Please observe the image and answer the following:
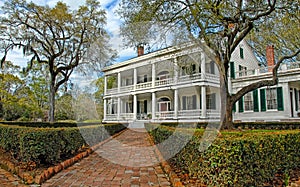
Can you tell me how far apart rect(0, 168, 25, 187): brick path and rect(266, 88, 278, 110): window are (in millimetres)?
15159

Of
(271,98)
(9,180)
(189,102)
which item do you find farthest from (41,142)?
(189,102)

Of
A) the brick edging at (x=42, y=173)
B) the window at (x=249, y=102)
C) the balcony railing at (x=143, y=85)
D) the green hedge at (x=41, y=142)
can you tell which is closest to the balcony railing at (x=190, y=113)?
the window at (x=249, y=102)

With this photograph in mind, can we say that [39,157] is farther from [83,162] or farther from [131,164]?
[131,164]

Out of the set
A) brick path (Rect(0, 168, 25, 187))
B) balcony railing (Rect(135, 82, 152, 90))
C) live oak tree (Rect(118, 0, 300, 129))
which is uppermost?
live oak tree (Rect(118, 0, 300, 129))

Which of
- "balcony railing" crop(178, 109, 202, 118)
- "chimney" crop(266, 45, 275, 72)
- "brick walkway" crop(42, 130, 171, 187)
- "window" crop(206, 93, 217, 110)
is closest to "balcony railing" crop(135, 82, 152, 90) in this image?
"balcony railing" crop(178, 109, 202, 118)

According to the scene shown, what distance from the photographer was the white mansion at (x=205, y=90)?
48.1ft

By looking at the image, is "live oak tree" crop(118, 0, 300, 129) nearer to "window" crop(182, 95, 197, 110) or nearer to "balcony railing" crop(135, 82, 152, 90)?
"window" crop(182, 95, 197, 110)

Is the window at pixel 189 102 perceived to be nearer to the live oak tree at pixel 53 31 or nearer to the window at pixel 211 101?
the window at pixel 211 101

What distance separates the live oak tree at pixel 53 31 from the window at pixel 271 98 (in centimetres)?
1089

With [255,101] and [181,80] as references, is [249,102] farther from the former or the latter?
[181,80]

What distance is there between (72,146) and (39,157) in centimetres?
119

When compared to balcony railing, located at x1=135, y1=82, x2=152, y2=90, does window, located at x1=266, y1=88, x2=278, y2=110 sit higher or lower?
lower

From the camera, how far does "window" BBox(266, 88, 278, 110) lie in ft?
49.8

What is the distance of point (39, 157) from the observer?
16.7 ft
